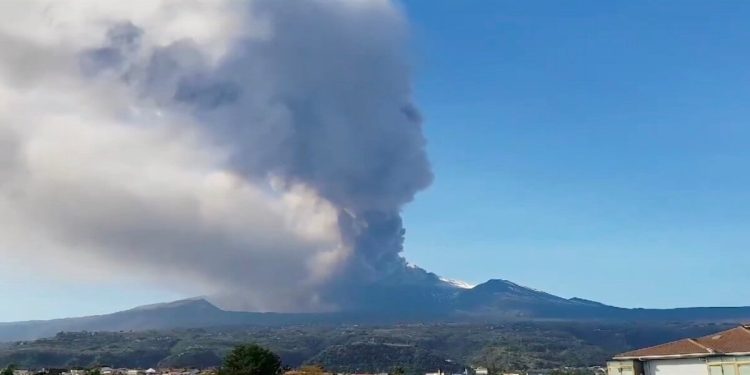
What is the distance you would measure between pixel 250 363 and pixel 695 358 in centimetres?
5250

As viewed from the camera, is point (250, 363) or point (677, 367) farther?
point (250, 363)

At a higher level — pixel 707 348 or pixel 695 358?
pixel 707 348

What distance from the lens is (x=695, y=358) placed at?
176ft

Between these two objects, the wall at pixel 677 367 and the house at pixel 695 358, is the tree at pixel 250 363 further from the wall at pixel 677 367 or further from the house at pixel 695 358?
the wall at pixel 677 367

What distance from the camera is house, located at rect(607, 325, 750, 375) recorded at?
5206cm

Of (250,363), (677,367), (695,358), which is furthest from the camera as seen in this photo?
(250,363)

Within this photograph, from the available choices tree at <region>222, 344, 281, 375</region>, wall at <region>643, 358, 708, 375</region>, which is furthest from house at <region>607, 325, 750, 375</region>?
tree at <region>222, 344, 281, 375</region>

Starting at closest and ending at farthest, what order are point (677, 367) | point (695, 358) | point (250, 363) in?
1. point (695, 358)
2. point (677, 367)
3. point (250, 363)

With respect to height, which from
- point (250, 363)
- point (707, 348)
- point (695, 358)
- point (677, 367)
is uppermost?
point (707, 348)

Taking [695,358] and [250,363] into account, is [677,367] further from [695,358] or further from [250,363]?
[250,363]

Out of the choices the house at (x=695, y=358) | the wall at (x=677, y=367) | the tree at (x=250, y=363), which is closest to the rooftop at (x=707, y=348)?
the house at (x=695, y=358)

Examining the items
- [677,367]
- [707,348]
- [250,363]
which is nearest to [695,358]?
[707,348]

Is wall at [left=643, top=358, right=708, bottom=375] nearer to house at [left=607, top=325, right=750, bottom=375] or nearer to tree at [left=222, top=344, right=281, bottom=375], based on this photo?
house at [left=607, top=325, right=750, bottom=375]

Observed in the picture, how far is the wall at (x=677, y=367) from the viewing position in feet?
175
